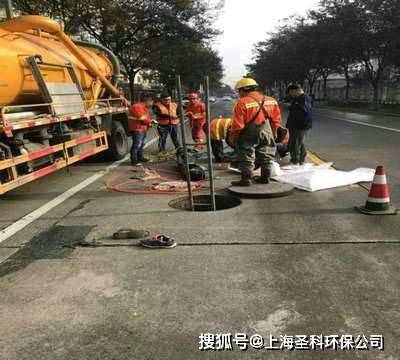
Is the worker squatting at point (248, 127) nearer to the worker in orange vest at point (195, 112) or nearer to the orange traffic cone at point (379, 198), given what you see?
the worker in orange vest at point (195, 112)

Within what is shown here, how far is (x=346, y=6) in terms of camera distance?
3145 centimetres

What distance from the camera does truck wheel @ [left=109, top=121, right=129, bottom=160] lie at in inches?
437

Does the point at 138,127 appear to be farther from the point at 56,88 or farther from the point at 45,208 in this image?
the point at 45,208

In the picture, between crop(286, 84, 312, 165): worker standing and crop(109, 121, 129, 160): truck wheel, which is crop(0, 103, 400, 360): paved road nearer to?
crop(286, 84, 312, 165): worker standing

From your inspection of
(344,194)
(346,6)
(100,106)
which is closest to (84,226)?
(344,194)

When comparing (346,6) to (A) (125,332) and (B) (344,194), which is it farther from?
(A) (125,332)

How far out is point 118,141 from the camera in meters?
11.5

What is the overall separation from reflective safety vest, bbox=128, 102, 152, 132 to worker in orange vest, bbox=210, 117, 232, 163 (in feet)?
5.27

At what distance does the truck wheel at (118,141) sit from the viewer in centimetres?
1111

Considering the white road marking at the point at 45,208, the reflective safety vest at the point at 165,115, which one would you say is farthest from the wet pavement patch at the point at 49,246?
the reflective safety vest at the point at 165,115

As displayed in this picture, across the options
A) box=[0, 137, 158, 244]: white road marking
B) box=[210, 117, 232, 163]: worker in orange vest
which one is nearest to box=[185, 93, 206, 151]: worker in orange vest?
box=[210, 117, 232, 163]: worker in orange vest

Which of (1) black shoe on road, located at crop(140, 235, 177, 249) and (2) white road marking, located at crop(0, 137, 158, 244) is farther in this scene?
(2) white road marking, located at crop(0, 137, 158, 244)

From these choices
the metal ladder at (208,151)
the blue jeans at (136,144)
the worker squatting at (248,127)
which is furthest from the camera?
the blue jeans at (136,144)

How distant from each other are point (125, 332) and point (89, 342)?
0.25m
